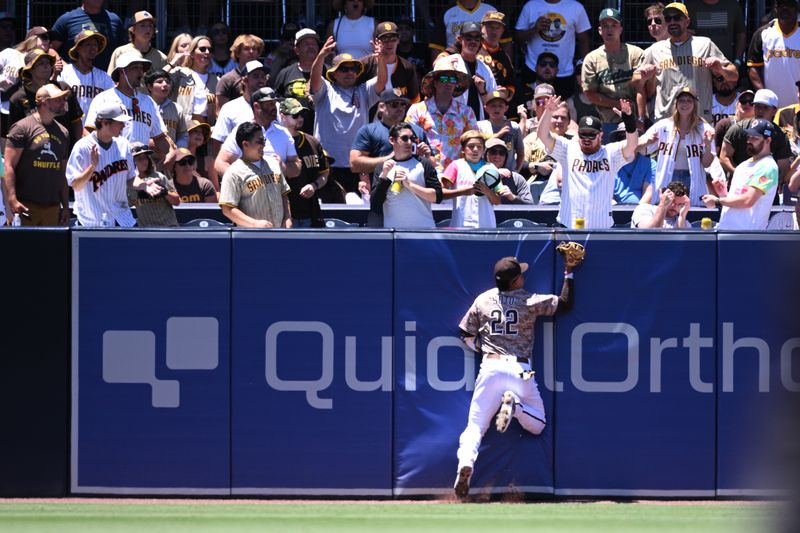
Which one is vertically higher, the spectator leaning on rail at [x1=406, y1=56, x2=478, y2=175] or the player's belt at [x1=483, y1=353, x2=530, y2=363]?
the spectator leaning on rail at [x1=406, y1=56, x2=478, y2=175]

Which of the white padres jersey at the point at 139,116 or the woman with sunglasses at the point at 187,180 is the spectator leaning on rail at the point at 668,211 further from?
the white padres jersey at the point at 139,116

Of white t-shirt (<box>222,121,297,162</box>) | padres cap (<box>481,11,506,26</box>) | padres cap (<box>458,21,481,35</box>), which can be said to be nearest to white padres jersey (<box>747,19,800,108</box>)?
padres cap (<box>481,11,506,26</box>)

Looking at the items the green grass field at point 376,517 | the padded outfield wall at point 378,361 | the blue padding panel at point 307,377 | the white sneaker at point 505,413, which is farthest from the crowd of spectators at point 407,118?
the green grass field at point 376,517

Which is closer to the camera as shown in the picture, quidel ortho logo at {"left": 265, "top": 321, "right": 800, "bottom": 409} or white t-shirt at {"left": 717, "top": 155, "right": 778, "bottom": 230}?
quidel ortho logo at {"left": 265, "top": 321, "right": 800, "bottom": 409}

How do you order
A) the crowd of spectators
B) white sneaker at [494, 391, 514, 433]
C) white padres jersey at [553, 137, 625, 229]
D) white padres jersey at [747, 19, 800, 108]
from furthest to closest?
1. white padres jersey at [747, 19, 800, 108]
2. white padres jersey at [553, 137, 625, 229]
3. the crowd of spectators
4. white sneaker at [494, 391, 514, 433]

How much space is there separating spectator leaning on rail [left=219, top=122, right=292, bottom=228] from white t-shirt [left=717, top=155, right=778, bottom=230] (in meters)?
4.16

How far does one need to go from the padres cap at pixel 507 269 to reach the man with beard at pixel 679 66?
18.9 feet

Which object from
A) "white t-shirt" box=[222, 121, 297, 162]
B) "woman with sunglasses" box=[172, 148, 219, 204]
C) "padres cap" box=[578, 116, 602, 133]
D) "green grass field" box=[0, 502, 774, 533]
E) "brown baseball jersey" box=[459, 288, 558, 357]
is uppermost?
"padres cap" box=[578, 116, 602, 133]

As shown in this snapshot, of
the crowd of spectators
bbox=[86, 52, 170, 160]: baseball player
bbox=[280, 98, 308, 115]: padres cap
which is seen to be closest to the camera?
the crowd of spectators

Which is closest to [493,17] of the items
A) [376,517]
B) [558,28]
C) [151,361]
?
[558,28]

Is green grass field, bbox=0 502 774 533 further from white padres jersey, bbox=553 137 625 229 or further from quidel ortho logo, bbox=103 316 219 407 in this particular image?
white padres jersey, bbox=553 137 625 229

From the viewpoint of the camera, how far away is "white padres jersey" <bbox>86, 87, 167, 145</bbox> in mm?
13758

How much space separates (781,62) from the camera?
16250 mm

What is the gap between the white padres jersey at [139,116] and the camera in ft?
45.1
